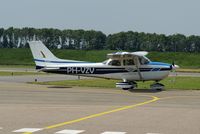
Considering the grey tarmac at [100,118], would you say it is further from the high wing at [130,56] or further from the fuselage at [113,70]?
the fuselage at [113,70]

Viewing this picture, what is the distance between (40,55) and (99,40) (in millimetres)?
139817

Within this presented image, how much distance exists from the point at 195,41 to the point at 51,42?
172 feet

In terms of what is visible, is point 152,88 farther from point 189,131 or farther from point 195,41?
point 195,41

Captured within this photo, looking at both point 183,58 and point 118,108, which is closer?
point 118,108

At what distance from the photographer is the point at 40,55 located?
32281mm

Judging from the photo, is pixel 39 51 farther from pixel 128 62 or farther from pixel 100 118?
pixel 100 118

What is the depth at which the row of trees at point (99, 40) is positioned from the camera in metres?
167

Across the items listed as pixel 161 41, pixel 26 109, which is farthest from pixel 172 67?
pixel 161 41

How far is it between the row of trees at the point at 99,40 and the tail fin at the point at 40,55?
437 feet

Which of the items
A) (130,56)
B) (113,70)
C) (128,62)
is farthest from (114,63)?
(130,56)

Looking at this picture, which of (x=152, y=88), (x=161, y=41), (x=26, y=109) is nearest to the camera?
(x=26, y=109)

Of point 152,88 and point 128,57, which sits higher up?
point 128,57

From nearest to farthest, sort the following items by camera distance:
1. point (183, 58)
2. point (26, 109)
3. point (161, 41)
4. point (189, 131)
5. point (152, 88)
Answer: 1. point (189, 131)
2. point (26, 109)
3. point (152, 88)
4. point (183, 58)
5. point (161, 41)

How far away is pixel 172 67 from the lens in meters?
29.6
